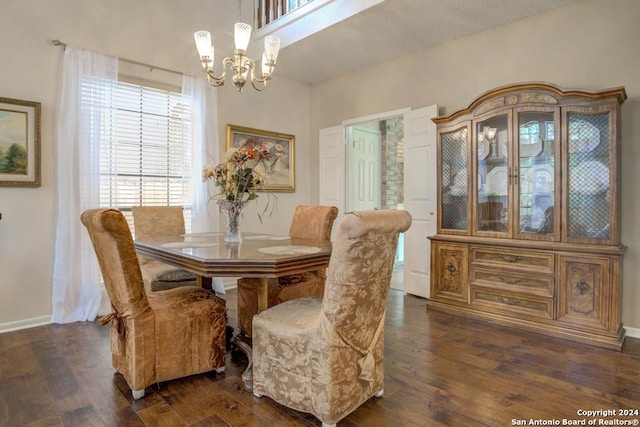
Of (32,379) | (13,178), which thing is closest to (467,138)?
(32,379)

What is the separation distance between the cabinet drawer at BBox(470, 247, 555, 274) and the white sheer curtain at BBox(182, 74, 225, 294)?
109 inches

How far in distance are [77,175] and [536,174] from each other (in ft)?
13.1

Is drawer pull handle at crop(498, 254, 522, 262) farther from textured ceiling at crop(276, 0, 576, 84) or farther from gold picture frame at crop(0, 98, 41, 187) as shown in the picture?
gold picture frame at crop(0, 98, 41, 187)

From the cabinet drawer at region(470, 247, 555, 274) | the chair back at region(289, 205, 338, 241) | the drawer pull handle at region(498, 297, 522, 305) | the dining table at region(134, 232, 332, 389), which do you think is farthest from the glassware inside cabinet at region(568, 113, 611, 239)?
the dining table at region(134, 232, 332, 389)

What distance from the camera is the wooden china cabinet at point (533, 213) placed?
8.77 feet

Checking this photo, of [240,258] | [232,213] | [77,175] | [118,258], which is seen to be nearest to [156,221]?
[77,175]

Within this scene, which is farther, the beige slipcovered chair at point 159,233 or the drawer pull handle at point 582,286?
the beige slipcovered chair at point 159,233

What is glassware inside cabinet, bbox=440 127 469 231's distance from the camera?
3.46 meters

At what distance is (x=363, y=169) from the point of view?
5379mm

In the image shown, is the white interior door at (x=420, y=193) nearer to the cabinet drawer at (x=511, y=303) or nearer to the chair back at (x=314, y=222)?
the cabinet drawer at (x=511, y=303)

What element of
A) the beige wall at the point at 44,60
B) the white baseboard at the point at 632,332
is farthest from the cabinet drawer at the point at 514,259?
the beige wall at the point at 44,60

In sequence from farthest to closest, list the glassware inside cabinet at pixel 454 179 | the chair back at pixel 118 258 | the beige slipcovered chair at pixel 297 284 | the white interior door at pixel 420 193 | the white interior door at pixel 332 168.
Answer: the white interior door at pixel 332 168 → the white interior door at pixel 420 193 → the glassware inside cabinet at pixel 454 179 → the beige slipcovered chair at pixel 297 284 → the chair back at pixel 118 258

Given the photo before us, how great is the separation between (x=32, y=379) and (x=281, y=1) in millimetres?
4171

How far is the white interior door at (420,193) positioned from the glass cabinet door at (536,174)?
3.05 feet
